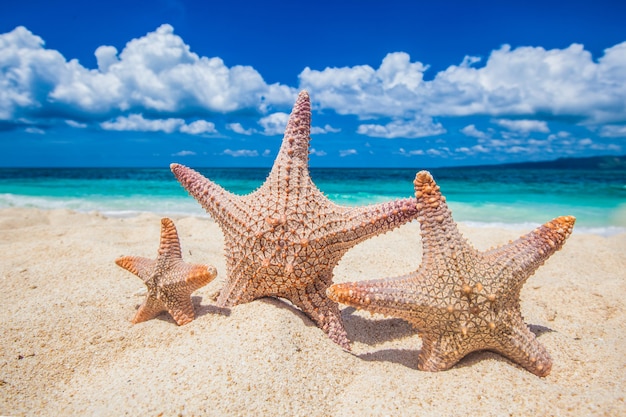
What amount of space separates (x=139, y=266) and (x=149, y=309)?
40 cm

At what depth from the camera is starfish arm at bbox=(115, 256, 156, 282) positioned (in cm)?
364

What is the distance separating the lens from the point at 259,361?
9.34 feet

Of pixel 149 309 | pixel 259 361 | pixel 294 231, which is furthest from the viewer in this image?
pixel 149 309

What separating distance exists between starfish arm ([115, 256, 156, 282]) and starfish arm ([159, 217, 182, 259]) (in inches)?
7.1

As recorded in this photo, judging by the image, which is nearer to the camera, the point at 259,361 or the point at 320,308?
the point at 259,361

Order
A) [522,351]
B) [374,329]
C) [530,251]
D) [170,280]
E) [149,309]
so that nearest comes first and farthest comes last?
1. [522,351]
2. [530,251]
3. [170,280]
4. [149,309]
5. [374,329]

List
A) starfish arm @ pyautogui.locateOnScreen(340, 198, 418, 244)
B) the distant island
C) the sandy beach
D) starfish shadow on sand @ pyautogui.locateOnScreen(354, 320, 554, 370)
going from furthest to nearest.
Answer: the distant island, starfish arm @ pyautogui.locateOnScreen(340, 198, 418, 244), starfish shadow on sand @ pyautogui.locateOnScreen(354, 320, 554, 370), the sandy beach

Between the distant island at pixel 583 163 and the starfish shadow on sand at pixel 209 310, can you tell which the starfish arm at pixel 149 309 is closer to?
the starfish shadow on sand at pixel 209 310

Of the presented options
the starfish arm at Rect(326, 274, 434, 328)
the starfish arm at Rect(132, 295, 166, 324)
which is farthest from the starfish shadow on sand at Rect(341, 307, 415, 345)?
the starfish arm at Rect(132, 295, 166, 324)

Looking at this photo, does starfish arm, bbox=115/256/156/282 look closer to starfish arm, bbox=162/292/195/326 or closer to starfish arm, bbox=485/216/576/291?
starfish arm, bbox=162/292/195/326

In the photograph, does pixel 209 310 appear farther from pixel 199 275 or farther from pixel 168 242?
pixel 168 242

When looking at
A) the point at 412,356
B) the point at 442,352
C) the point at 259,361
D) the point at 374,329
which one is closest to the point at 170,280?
the point at 259,361

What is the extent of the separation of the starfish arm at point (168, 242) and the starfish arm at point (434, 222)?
215cm

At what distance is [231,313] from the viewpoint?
11.5ft
